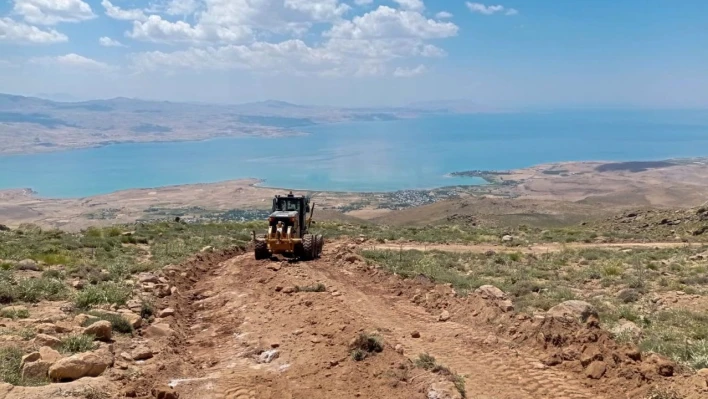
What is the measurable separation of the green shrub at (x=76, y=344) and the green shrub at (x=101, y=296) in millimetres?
2837

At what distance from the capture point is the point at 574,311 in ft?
36.1

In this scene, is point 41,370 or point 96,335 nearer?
point 41,370

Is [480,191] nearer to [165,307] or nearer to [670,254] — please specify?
[670,254]

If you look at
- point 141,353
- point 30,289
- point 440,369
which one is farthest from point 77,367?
point 30,289

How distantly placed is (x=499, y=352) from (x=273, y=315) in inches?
199

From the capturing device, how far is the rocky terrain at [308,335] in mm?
7414

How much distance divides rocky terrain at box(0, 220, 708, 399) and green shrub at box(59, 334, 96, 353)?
0.09 ft

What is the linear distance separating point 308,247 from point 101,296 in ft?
29.0

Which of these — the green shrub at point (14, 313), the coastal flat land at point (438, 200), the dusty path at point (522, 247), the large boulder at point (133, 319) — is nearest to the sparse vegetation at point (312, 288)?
the large boulder at point (133, 319)

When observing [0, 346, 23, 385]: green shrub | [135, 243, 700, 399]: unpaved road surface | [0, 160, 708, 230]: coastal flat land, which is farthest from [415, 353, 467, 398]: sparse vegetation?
[0, 160, 708, 230]: coastal flat land

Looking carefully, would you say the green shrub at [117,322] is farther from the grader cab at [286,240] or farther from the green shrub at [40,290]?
the grader cab at [286,240]

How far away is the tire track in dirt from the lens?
7695mm

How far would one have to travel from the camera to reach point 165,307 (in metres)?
12.2

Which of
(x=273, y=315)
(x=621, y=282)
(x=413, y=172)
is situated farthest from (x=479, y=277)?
(x=413, y=172)
